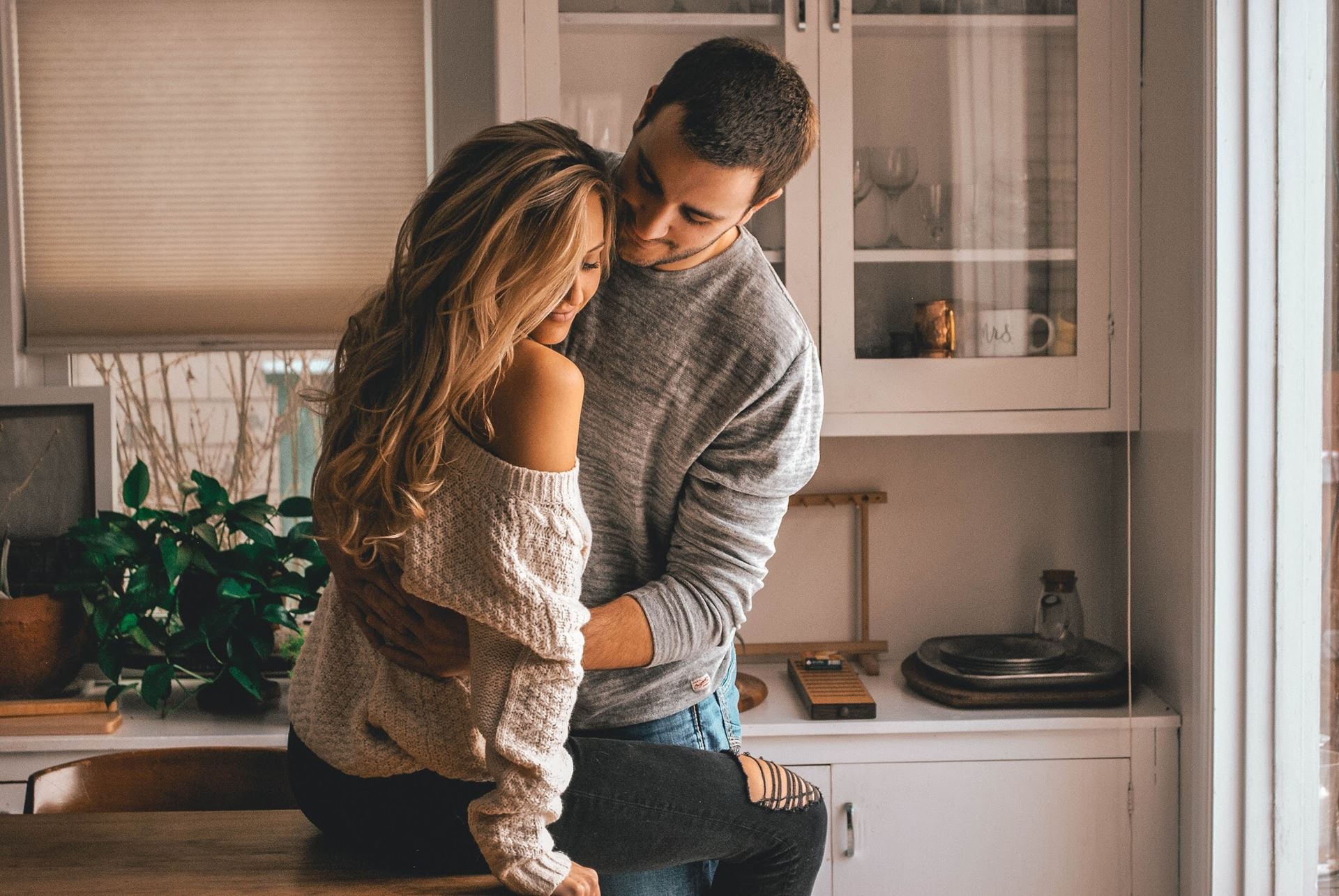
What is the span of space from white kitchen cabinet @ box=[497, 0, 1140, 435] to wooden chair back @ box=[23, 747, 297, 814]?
1.12 m

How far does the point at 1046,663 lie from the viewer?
6.95ft

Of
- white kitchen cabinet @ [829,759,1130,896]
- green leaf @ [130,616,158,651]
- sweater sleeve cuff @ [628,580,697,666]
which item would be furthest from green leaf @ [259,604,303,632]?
white kitchen cabinet @ [829,759,1130,896]

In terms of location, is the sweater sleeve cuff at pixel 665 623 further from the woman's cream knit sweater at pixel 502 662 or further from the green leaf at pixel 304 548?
the green leaf at pixel 304 548

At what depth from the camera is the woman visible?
103 centimetres

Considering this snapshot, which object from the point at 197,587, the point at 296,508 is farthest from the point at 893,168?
the point at 197,587

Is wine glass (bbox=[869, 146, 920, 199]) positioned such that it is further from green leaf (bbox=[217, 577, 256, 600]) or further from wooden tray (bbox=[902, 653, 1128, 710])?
green leaf (bbox=[217, 577, 256, 600])

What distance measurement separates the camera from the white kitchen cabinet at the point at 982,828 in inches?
80.2

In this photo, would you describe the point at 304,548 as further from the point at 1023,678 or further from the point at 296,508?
the point at 1023,678

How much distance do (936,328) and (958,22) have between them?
1.83 feet

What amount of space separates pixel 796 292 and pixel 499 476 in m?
1.15

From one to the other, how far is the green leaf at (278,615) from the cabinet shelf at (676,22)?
1.14 meters

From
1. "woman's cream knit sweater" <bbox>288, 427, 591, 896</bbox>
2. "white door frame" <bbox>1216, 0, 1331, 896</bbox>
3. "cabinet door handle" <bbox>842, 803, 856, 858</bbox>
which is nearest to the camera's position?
"woman's cream knit sweater" <bbox>288, 427, 591, 896</bbox>

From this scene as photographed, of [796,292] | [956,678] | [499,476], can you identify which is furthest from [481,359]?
[956,678]

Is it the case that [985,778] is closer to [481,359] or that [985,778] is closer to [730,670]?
[730,670]
